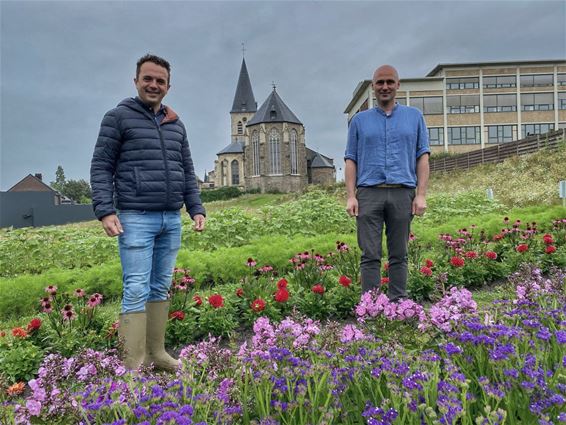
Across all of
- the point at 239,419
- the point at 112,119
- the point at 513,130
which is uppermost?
the point at 513,130

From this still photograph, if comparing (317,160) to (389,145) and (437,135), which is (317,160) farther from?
(389,145)

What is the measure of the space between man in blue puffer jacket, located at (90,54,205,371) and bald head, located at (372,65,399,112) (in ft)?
4.87

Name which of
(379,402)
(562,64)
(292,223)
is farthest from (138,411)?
(562,64)

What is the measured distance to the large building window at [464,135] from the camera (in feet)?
165

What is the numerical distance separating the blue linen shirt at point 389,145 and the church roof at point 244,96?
78444mm

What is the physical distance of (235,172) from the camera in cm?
7350

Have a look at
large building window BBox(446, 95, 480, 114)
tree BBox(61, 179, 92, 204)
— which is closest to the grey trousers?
large building window BBox(446, 95, 480, 114)

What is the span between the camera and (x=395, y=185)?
342 cm

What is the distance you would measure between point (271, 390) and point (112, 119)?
1.87 meters

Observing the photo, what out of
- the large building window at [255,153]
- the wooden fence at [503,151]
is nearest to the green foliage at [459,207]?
the wooden fence at [503,151]

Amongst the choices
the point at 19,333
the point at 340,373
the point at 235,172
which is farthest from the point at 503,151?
the point at 235,172

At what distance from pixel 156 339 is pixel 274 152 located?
5896 cm

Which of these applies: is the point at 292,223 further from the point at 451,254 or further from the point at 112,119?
the point at 112,119

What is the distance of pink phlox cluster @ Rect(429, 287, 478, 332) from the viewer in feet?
7.33
